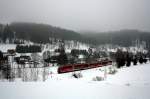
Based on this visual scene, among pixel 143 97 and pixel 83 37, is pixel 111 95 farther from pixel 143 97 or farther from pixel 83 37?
pixel 83 37

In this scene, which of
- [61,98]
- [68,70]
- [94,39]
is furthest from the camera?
[94,39]

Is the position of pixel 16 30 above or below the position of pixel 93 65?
above

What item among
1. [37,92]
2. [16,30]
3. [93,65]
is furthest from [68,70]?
[16,30]

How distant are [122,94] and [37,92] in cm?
332

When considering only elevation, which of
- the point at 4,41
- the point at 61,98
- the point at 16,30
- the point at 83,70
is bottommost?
the point at 83,70

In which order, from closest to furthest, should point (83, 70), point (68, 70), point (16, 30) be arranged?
point (68, 70)
point (83, 70)
point (16, 30)

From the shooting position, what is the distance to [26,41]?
119188 mm

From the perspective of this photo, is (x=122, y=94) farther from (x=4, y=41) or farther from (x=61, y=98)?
(x=4, y=41)

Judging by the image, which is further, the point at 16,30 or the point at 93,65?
the point at 16,30

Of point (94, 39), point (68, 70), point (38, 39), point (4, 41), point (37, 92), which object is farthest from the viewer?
point (94, 39)

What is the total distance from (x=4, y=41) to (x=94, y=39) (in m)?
92.4

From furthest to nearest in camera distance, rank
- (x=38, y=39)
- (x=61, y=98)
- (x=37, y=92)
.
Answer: (x=38, y=39), (x=37, y=92), (x=61, y=98)

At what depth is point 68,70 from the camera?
989 inches

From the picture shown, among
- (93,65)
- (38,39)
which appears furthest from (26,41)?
(93,65)
